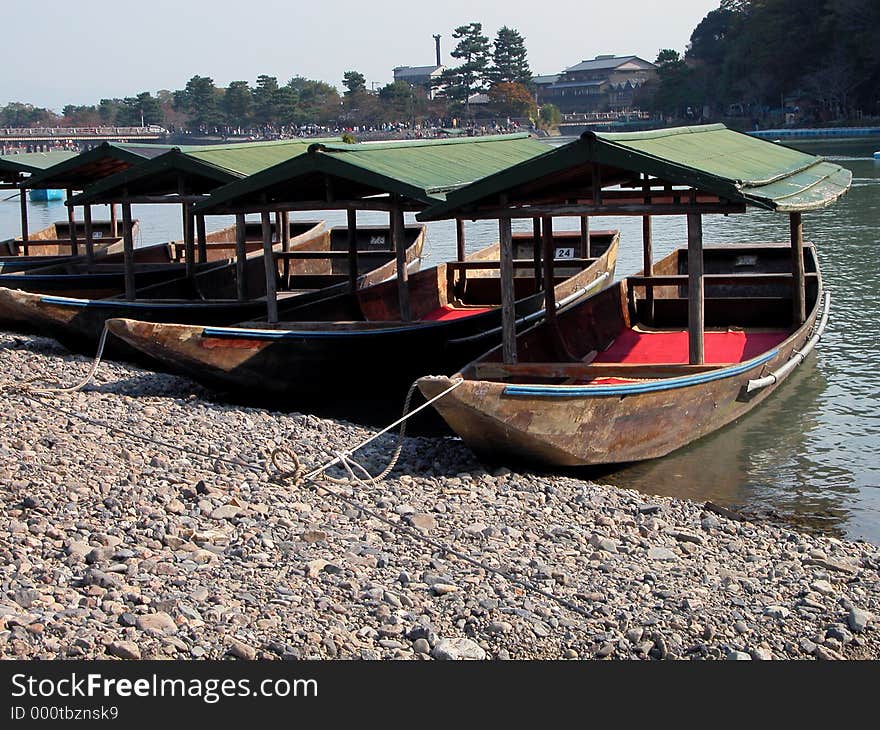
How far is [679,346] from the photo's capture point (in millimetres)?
12562

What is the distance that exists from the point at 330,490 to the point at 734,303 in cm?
665

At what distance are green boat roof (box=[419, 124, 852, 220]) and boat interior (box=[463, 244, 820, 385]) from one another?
1.37m

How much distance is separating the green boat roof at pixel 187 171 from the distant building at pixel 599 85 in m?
119

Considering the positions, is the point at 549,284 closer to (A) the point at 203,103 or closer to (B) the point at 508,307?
(B) the point at 508,307

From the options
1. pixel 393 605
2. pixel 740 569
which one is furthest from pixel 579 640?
pixel 740 569

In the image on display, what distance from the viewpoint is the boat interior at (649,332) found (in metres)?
10.3

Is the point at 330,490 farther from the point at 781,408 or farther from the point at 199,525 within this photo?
the point at 781,408

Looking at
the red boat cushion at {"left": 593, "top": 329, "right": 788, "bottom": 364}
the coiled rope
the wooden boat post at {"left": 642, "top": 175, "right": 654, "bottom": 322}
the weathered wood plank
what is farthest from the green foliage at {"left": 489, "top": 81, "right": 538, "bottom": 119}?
the coiled rope

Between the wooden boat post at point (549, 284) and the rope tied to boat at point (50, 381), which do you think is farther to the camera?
the rope tied to boat at point (50, 381)

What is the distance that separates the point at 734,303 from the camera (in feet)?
44.9

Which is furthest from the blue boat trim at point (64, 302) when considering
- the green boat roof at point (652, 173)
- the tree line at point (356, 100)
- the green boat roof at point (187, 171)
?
the tree line at point (356, 100)

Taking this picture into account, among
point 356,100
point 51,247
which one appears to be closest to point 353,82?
point 356,100

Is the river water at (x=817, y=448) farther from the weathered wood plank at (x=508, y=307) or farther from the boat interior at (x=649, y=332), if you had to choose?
the weathered wood plank at (x=508, y=307)

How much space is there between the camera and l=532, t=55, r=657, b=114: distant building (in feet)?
435
